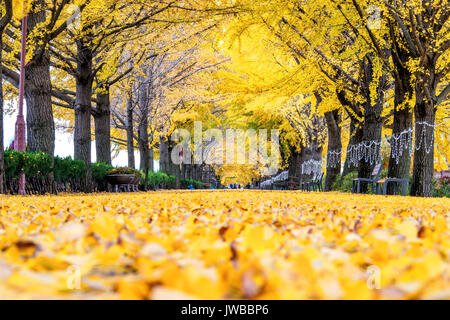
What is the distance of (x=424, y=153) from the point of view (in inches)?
383

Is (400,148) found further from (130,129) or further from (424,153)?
(130,129)

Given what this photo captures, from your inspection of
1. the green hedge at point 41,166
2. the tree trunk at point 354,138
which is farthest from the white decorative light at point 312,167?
the green hedge at point 41,166

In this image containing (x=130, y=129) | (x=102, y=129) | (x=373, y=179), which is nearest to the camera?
(x=373, y=179)

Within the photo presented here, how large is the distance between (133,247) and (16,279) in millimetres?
502

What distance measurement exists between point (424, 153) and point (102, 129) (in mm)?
10921

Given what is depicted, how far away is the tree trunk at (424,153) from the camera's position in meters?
9.67

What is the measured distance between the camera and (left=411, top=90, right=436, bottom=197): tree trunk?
9672 millimetres

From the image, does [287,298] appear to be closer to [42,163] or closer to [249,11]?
[249,11]

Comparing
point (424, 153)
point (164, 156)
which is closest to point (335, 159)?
point (424, 153)

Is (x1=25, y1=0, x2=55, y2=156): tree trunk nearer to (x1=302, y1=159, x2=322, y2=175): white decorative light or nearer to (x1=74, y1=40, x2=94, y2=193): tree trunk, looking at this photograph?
(x1=74, y1=40, x2=94, y2=193): tree trunk

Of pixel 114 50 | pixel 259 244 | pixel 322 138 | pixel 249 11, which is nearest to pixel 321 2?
pixel 249 11

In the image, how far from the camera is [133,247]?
1642mm

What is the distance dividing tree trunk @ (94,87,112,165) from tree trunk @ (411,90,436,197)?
10482mm

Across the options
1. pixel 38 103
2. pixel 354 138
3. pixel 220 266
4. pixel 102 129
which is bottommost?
pixel 220 266
